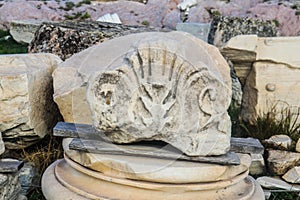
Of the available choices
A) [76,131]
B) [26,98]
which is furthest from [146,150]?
[26,98]

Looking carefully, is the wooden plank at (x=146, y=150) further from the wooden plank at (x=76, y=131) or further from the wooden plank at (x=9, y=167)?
the wooden plank at (x=9, y=167)

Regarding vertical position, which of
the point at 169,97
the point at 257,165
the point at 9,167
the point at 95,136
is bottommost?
the point at 257,165

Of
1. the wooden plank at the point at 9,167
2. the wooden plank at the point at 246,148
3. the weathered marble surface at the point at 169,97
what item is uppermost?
the weathered marble surface at the point at 169,97

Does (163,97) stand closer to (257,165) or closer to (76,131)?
(76,131)

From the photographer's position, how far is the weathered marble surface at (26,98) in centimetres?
286

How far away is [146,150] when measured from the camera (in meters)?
2.12

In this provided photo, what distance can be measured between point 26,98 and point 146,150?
112 cm

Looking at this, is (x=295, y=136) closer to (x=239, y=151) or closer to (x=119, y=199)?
(x=239, y=151)

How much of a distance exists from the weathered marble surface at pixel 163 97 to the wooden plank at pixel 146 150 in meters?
0.04

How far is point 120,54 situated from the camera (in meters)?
2.17

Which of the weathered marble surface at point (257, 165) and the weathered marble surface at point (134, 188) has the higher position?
the weathered marble surface at point (134, 188)

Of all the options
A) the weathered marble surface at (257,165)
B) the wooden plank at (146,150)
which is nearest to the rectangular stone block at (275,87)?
the weathered marble surface at (257,165)

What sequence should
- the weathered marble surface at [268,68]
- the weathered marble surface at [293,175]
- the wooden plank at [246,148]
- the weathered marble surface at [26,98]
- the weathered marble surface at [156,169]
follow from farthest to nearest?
the weathered marble surface at [268,68]
the weathered marble surface at [293,175]
the weathered marble surface at [26,98]
the wooden plank at [246,148]
the weathered marble surface at [156,169]

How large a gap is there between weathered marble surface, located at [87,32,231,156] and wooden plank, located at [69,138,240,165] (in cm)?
4
